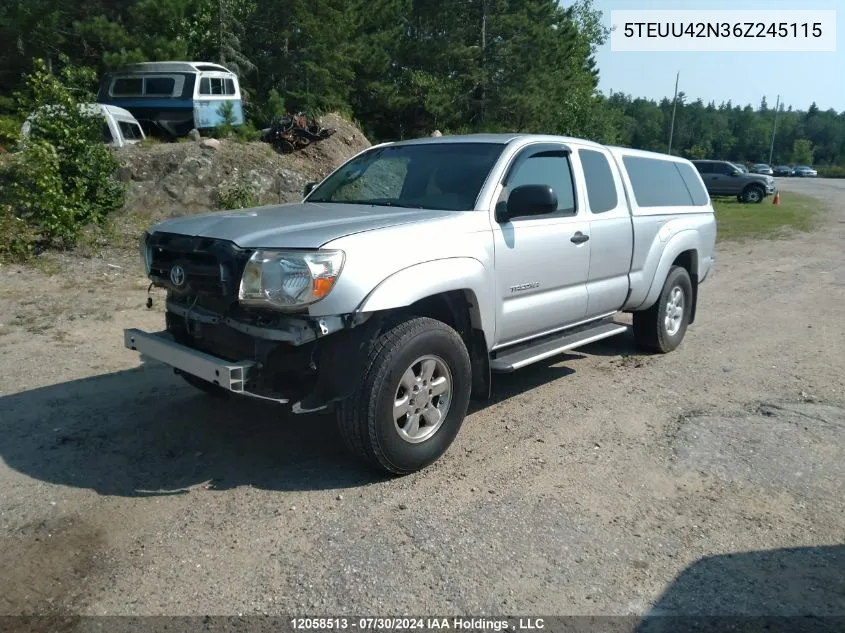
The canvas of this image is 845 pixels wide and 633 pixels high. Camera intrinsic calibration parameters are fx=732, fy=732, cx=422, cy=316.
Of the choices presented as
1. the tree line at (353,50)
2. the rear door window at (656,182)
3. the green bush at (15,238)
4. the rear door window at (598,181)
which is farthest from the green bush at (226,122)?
the rear door window at (598,181)

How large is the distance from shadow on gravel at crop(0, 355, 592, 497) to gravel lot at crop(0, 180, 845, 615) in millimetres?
17

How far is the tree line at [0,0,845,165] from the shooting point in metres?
19.5

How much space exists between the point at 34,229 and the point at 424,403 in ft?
27.3

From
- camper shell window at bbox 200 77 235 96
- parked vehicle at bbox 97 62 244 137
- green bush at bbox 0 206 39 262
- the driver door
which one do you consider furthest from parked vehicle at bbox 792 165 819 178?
the driver door

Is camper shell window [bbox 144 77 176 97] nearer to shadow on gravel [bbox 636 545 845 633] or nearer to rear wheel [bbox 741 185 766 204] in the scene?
shadow on gravel [bbox 636 545 845 633]

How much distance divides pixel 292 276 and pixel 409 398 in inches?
38.3

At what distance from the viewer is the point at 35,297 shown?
822 centimetres

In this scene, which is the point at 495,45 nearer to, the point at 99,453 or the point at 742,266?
the point at 742,266

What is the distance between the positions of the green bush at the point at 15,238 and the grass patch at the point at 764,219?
46.5 ft

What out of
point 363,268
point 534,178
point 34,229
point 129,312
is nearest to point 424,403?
point 363,268

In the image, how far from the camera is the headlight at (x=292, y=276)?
3.67 metres

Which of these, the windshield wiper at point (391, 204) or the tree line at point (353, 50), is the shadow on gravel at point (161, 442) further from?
the tree line at point (353, 50)

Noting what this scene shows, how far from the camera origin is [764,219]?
882 inches

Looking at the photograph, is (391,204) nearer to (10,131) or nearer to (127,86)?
(10,131)
